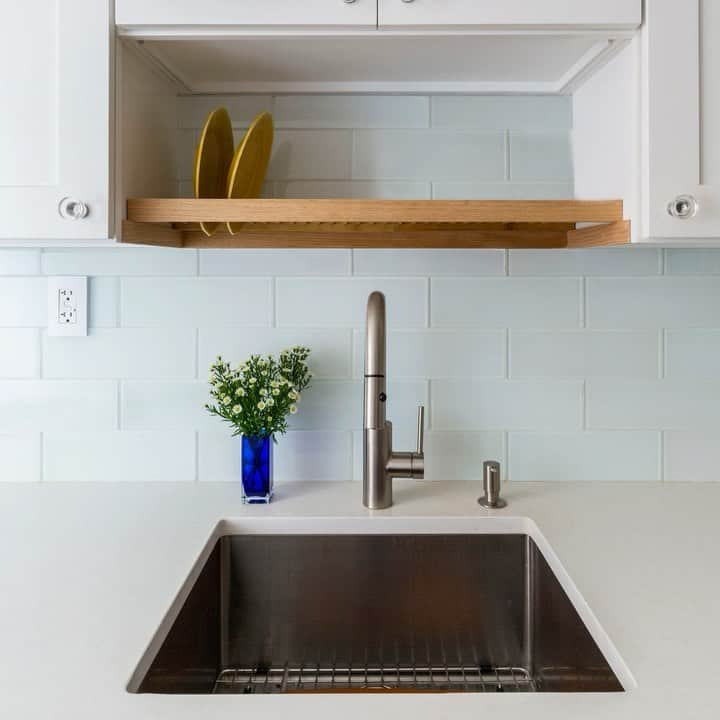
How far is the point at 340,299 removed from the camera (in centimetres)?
144

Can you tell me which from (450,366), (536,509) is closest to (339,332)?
(450,366)

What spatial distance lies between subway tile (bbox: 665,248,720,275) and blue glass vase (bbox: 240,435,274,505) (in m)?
0.87

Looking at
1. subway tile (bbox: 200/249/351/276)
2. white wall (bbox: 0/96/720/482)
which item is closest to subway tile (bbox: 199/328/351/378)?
white wall (bbox: 0/96/720/482)

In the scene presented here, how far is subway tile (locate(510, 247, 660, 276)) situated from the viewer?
1.43 meters

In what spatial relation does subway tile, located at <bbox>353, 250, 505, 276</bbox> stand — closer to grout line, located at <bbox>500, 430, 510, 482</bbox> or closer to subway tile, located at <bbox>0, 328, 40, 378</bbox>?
grout line, located at <bbox>500, 430, 510, 482</bbox>

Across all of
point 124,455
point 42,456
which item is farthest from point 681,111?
point 42,456

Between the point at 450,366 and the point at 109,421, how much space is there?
70 centimetres

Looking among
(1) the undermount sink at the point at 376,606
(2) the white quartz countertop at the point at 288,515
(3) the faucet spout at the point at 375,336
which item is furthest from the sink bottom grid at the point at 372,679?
(3) the faucet spout at the point at 375,336

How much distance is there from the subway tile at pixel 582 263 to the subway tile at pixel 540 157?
5.9 inches

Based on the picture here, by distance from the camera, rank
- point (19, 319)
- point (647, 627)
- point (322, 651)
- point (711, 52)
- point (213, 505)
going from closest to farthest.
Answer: point (647, 627) < point (711, 52) < point (322, 651) < point (213, 505) < point (19, 319)

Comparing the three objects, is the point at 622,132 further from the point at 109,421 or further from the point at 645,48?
the point at 109,421

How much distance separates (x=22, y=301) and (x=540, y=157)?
1.07 m

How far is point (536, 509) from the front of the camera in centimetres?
127

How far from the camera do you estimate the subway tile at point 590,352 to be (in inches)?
56.9
